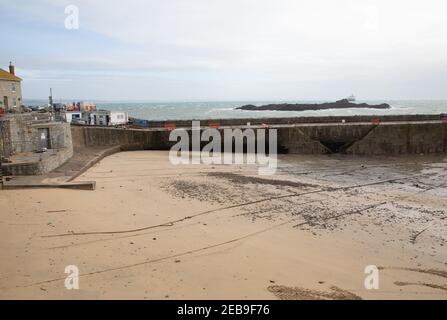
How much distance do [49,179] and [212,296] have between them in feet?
31.3

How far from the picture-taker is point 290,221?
1060cm

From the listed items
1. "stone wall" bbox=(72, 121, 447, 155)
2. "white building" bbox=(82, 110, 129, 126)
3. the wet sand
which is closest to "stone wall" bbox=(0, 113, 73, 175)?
the wet sand

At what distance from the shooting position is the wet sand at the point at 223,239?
6.45 metres

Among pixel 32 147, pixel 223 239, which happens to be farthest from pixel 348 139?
pixel 223 239

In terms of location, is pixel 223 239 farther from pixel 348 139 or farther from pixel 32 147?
pixel 348 139

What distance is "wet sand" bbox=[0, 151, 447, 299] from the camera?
21.2 ft

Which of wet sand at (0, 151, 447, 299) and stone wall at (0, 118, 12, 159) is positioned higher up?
stone wall at (0, 118, 12, 159)

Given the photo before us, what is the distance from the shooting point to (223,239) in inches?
348

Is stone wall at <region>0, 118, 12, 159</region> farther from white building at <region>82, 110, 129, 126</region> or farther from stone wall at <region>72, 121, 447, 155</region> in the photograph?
white building at <region>82, 110, 129, 126</region>

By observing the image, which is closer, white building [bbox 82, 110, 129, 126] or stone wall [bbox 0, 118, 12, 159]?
stone wall [bbox 0, 118, 12, 159]

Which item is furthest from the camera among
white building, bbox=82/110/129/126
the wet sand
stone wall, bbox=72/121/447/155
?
white building, bbox=82/110/129/126

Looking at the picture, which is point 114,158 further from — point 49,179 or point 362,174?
point 362,174

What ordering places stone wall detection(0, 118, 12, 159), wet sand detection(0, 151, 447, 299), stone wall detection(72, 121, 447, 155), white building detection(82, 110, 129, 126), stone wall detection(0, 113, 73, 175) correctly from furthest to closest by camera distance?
1. white building detection(82, 110, 129, 126)
2. stone wall detection(72, 121, 447, 155)
3. stone wall detection(0, 118, 12, 159)
4. stone wall detection(0, 113, 73, 175)
5. wet sand detection(0, 151, 447, 299)

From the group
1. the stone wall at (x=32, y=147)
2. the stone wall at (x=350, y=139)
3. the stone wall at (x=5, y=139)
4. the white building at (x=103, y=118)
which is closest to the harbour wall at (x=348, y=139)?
the stone wall at (x=350, y=139)
